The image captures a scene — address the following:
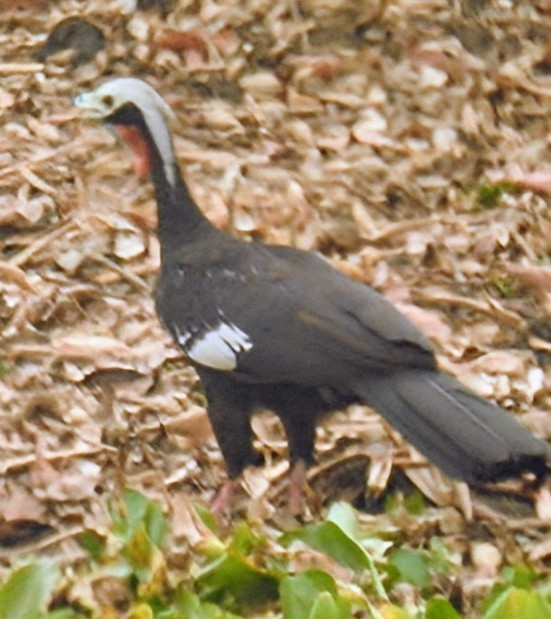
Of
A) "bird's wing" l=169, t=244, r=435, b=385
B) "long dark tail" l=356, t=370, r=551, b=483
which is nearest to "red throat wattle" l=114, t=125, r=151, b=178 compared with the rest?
"bird's wing" l=169, t=244, r=435, b=385

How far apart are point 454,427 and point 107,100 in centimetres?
122

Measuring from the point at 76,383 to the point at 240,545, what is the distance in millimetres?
1389

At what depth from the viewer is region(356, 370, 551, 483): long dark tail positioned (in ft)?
10.3

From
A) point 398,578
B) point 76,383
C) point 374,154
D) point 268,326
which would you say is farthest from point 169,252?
point 374,154

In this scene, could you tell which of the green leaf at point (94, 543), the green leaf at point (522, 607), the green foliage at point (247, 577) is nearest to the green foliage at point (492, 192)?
the green foliage at point (247, 577)

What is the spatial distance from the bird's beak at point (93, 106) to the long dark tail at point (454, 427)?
3.20 feet

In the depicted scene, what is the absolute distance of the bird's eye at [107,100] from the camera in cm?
372

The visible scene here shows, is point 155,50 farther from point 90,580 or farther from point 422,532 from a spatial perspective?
point 90,580

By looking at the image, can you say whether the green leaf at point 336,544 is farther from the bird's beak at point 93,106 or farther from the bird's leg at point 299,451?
the bird's beak at point 93,106

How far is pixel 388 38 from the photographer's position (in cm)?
614

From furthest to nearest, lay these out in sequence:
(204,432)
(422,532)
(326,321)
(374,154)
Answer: (374,154), (204,432), (422,532), (326,321)

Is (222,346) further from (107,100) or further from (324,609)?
(324,609)

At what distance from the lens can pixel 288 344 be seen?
11.1ft

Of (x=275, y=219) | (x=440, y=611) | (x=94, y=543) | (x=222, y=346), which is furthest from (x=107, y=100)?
(x=440, y=611)
